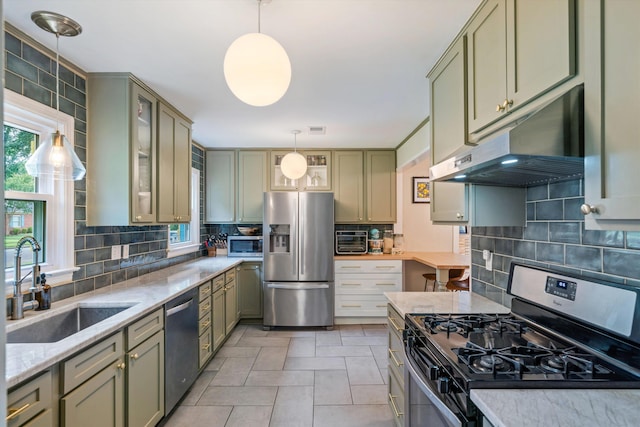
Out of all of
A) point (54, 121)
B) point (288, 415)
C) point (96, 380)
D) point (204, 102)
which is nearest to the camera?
point (96, 380)

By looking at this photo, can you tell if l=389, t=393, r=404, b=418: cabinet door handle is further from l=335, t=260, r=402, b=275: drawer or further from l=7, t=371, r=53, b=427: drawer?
l=335, t=260, r=402, b=275: drawer

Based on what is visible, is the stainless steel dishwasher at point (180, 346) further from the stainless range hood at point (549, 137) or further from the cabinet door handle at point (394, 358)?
the stainless range hood at point (549, 137)

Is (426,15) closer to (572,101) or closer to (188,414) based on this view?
(572,101)

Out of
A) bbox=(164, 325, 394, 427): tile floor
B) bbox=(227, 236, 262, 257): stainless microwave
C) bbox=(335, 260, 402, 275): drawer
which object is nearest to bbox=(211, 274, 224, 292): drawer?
bbox=(164, 325, 394, 427): tile floor

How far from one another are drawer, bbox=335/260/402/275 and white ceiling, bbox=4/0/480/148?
1959mm

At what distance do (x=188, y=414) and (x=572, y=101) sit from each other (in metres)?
2.81

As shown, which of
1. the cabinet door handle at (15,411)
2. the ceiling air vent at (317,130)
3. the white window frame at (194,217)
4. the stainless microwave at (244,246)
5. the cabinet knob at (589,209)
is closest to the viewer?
the cabinet knob at (589,209)

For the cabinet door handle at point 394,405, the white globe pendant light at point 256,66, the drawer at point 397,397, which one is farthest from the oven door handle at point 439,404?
the white globe pendant light at point 256,66

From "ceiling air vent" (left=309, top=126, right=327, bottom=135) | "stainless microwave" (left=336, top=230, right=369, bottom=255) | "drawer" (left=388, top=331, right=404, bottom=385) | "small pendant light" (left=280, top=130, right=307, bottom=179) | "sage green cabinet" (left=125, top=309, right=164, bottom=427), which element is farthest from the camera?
"stainless microwave" (left=336, top=230, right=369, bottom=255)

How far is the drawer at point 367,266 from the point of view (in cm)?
421

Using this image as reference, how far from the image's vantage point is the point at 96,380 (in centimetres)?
Result: 145

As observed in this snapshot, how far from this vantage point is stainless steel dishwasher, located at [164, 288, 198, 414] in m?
2.16

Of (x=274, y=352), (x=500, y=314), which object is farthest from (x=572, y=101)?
(x=274, y=352)

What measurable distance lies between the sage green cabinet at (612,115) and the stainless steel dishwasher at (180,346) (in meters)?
2.32
